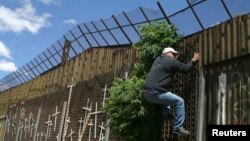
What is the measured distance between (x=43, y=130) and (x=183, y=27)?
30.3 feet

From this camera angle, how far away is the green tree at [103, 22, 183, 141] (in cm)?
866

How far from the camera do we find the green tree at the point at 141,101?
8.66 m

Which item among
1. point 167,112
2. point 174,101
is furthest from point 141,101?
point 174,101

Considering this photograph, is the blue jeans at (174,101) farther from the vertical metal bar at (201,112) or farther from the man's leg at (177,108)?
the vertical metal bar at (201,112)

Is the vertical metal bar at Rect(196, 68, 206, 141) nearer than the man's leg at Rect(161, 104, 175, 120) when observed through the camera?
Yes

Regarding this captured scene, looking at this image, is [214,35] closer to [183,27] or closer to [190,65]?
[190,65]

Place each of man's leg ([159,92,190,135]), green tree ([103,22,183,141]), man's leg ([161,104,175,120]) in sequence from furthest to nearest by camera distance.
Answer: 1. green tree ([103,22,183,141])
2. man's leg ([161,104,175,120])
3. man's leg ([159,92,190,135])

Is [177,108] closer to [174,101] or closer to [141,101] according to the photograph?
[174,101]

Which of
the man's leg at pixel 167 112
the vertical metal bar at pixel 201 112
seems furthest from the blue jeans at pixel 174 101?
the vertical metal bar at pixel 201 112

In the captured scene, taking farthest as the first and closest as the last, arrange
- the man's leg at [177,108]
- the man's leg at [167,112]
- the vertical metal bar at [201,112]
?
the man's leg at [167,112]
the vertical metal bar at [201,112]
the man's leg at [177,108]

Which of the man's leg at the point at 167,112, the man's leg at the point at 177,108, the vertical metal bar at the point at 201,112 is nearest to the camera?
the man's leg at the point at 177,108

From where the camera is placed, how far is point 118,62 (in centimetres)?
1205

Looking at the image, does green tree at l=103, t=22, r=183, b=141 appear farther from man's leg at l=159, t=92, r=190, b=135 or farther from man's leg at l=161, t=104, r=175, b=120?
man's leg at l=159, t=92, r=190, b=135

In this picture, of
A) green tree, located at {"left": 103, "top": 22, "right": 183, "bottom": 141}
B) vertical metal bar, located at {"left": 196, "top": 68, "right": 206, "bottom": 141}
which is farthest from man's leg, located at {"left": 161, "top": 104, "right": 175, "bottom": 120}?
green tree, located at {"left": 103, "top": 22, "right": 183, "bottom": 141}
